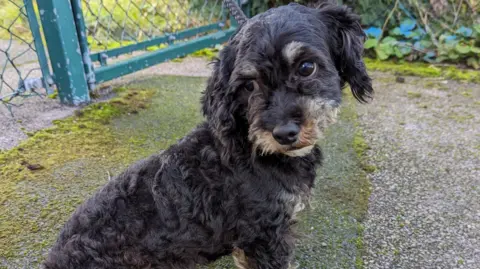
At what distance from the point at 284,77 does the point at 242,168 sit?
578 millimetres

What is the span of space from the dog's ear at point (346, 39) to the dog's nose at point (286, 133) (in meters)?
0.65

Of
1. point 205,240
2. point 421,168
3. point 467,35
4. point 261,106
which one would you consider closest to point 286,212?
point 205,240

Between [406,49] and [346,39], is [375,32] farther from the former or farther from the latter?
[346,39]

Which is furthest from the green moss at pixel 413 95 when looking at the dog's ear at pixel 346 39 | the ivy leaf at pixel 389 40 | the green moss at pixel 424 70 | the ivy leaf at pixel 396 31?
the dog's ear at pixel 346 39

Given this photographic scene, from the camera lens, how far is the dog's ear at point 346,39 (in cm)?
239

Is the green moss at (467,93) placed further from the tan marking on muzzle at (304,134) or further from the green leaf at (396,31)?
the tan marking on muzzle at (304,134)

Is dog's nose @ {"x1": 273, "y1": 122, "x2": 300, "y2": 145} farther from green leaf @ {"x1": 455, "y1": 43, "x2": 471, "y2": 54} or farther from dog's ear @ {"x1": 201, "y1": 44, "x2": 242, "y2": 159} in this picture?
green leaf @ {"x1": 455, "y1": 43, "x2": 471, "y2": 54}

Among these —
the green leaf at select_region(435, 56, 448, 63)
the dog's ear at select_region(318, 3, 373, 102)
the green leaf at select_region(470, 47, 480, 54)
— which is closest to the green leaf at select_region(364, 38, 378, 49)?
the green leaf at select_region(435, 56, 448, 63)

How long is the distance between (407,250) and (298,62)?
1.48 m

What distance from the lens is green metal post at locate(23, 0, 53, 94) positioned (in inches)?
161

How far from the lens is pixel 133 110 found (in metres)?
4.65

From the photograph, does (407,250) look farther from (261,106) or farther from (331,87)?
(261,106)

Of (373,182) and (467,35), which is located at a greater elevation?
(467,35)

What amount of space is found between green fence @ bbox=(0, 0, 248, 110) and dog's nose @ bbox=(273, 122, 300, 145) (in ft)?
10.2
